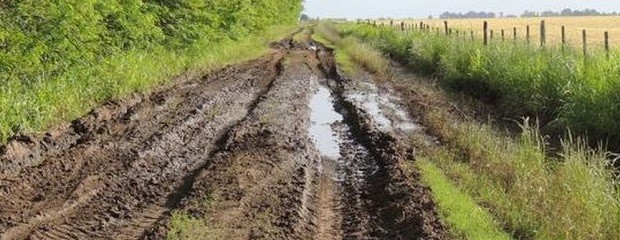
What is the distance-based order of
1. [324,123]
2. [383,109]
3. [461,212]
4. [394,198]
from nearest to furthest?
[461,212] < [394,198] < [324,123] < [383,109]

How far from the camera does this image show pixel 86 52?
14.1 metres

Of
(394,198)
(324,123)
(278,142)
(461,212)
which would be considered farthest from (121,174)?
(324,123)

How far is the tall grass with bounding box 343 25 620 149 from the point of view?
12.6 meters

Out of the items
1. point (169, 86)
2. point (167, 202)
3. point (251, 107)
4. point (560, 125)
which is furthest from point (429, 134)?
point (169, 86)

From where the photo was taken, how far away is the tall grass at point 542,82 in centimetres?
1262

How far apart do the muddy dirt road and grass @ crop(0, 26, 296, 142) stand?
0.44 meters

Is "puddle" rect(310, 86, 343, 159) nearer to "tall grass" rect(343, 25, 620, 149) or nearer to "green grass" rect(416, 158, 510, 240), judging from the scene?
"green grass" rect(416, 158, 510, 240)

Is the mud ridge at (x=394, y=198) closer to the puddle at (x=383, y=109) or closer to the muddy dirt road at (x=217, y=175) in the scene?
the muddy dirt road at (x=217, y=175)

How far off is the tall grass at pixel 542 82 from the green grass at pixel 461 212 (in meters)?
3.87

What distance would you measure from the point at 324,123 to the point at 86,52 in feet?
15.4

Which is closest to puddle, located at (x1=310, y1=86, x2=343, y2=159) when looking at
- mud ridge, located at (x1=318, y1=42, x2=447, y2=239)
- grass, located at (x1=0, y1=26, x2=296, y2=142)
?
mud ridge, located at (x1=318, y1=42, x2=447, y2=239)

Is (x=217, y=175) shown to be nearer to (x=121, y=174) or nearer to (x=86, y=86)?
(x=121, y=174)

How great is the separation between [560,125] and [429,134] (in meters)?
2.28

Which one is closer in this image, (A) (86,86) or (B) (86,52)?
(B) (86,52)
